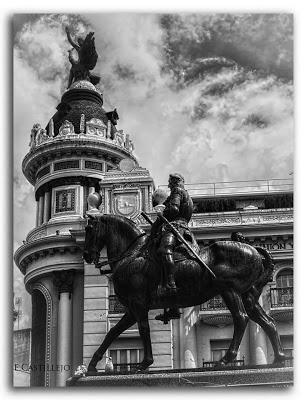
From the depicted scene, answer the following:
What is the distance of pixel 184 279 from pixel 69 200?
1522cm

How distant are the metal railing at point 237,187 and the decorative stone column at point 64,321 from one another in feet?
13.2

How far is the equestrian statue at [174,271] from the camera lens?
9.66 metres

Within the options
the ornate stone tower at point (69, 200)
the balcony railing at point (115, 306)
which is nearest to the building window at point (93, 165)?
the ornate stone tower at point (69, 200)

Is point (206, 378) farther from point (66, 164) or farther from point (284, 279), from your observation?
point (66, 164)

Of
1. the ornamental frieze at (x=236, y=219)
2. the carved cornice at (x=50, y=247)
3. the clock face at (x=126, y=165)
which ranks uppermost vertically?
the clock face at (x=126, y=165)

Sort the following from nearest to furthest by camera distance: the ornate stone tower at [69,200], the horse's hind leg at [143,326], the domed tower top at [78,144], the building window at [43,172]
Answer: the horse's hind leg at [143,326]
the ornate stone tower at [69,200]
the domed tower top at [78,144]
the building window at [43,172]

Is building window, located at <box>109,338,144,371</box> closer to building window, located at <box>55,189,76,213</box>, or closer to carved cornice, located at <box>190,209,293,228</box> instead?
carved cornice, located at <box>190,209,293,228</box>

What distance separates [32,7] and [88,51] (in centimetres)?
295

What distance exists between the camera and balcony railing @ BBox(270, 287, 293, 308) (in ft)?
68.2

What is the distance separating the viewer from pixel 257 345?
20844 mm

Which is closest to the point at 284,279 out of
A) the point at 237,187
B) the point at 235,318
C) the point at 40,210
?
the point at 237,187

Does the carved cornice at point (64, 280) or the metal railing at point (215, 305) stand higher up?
the carved cornice at point (64, 280)

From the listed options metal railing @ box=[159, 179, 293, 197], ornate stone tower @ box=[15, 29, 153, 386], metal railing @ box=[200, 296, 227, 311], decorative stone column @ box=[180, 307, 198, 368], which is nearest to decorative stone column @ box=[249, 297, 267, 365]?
metal railing @ box=[200, 296, 227, 311]

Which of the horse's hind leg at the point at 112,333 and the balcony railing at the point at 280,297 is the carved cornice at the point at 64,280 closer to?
the balcony railing at the point at 280,297
